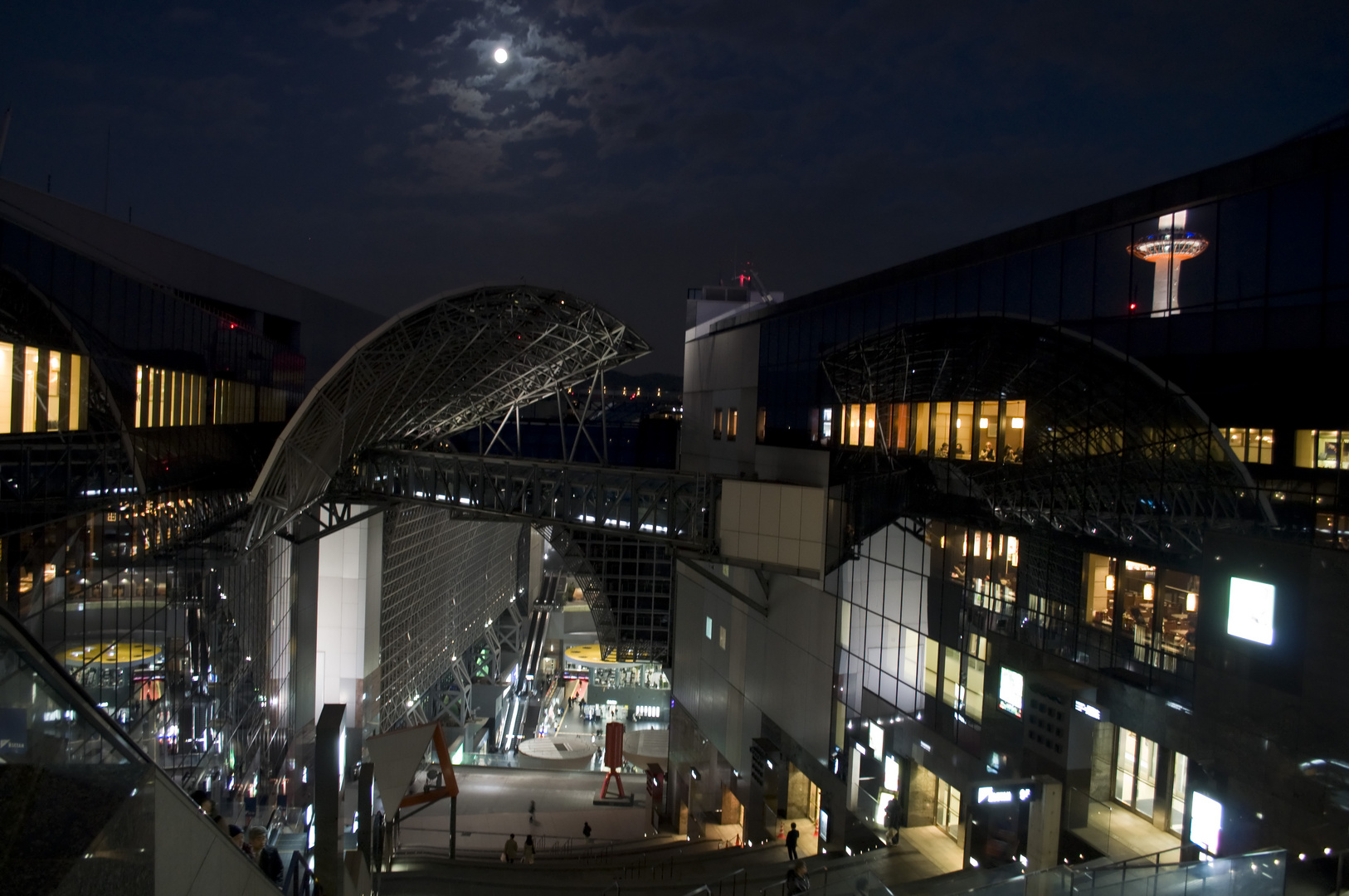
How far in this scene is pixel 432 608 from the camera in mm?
46469

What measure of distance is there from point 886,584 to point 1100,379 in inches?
335

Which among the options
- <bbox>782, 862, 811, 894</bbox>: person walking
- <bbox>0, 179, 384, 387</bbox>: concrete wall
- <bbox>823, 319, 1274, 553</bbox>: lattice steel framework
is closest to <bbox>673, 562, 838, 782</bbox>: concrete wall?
<bbox>823, 319, 1274, 553</bbox>: lattice steel framework

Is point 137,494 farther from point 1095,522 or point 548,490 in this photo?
point 1095,522

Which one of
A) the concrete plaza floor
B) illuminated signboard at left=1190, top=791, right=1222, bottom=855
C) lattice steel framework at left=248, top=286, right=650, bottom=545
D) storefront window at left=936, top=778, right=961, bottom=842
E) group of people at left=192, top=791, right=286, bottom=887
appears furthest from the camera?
the concrete plaza floor

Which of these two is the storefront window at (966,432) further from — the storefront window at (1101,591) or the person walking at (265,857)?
the person walking at (265,857)

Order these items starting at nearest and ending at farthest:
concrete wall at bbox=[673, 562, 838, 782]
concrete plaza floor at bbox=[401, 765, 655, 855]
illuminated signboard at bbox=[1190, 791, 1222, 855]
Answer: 1. illuminated signboard at bbox=[1190, 791, 1222, 855]
2. concrete wall at bbox=[673, 562, 838, 782]
3. concrete plaza floor at bbox=[401, 765, 655, 855]

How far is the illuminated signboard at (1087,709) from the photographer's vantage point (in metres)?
13.9

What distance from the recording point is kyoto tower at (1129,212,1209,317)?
518 inches

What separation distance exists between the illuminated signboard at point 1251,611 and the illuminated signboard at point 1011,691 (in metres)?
4.72

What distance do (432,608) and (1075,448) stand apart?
39032mm

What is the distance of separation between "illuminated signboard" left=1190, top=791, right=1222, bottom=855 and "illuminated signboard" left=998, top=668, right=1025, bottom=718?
148 inches

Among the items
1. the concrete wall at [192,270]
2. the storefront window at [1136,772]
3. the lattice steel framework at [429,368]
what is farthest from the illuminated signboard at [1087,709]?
the concrete wall at [192,270]

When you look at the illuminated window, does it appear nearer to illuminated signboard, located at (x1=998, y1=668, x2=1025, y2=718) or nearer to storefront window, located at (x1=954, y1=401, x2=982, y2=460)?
storefront window, located at (x1=954, y1=401, x2=982, y2=460)

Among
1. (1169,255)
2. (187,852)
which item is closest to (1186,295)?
(1169,255)
